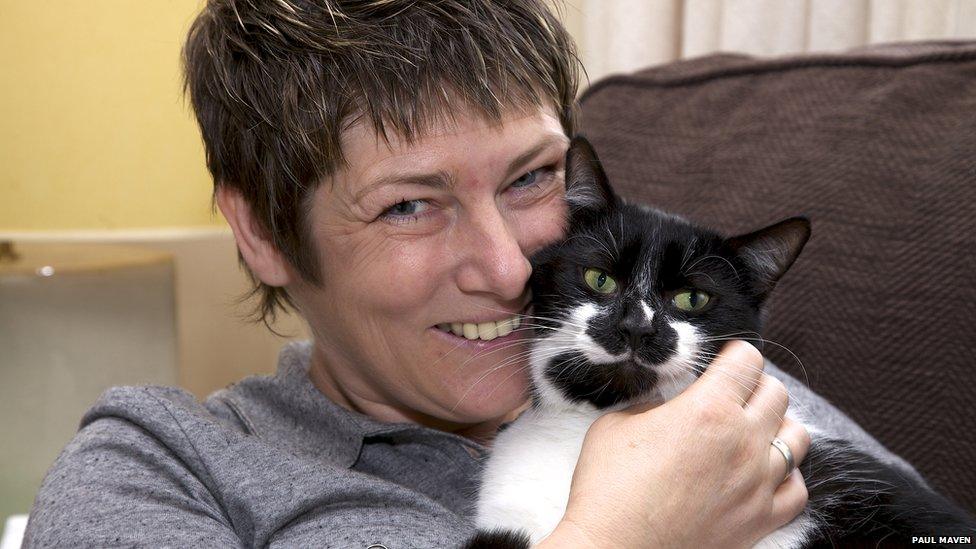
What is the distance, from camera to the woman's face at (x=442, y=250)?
3.74 feet

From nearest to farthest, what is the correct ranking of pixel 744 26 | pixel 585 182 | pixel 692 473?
1. pixel 692 473
2. pixel 585 182
3. pixel 744 26

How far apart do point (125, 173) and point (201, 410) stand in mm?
685

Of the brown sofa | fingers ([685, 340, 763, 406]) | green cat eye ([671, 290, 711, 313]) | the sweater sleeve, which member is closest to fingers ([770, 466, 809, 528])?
fingers ([685, 340, 763, 406])

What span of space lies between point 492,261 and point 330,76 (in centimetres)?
32

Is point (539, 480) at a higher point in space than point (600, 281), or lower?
lower

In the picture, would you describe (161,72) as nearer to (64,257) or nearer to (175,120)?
(175,120)

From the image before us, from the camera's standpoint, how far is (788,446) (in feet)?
3.63

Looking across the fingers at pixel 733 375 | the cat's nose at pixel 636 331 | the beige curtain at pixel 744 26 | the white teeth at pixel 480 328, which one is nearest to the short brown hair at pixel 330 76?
the white teeth at pixel 480 328

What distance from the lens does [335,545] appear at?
1097 mm

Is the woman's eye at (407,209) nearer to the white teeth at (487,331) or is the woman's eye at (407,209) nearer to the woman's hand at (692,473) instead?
the white teeth at (487,331)

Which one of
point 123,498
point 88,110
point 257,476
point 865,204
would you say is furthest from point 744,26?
point 123,498

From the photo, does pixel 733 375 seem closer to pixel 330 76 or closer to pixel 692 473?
pixel 692 473

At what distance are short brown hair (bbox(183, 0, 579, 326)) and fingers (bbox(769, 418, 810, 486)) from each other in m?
0.56

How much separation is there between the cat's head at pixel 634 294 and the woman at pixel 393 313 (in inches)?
1.8
